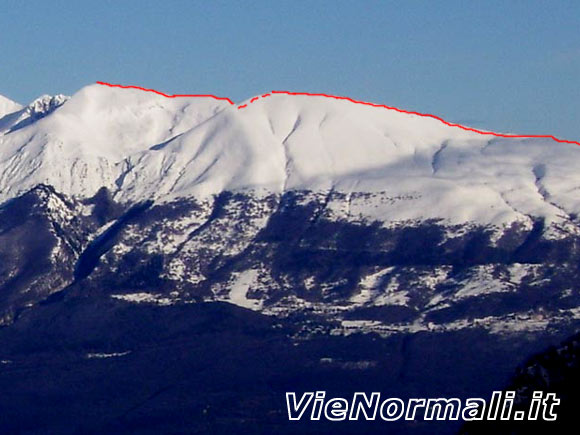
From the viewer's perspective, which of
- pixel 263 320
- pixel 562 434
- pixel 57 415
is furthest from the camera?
pixel 263 320

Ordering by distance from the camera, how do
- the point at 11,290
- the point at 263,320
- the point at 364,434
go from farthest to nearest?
the point at 11,290, the point at 263,320, the point at 364,434

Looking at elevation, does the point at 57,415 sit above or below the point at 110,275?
below

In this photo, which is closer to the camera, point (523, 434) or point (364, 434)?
point (523, 434)

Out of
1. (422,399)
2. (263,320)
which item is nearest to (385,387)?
(422,399)

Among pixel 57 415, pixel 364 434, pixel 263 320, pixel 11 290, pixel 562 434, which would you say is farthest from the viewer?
pixel 11 290

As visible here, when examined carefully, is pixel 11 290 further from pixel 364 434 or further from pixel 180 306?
pixel 364 434

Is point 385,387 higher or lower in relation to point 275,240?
lower

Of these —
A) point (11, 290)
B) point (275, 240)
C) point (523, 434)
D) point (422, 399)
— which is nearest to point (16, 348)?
point (11, 290)

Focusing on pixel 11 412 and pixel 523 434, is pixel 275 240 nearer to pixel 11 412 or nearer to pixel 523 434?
pixel 11 412

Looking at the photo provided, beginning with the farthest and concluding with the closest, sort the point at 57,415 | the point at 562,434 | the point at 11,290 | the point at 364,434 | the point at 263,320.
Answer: the point at 11,290 → the point at 263,320 → the point at 57,415 → the point at 364,434 → the point at 562,434
